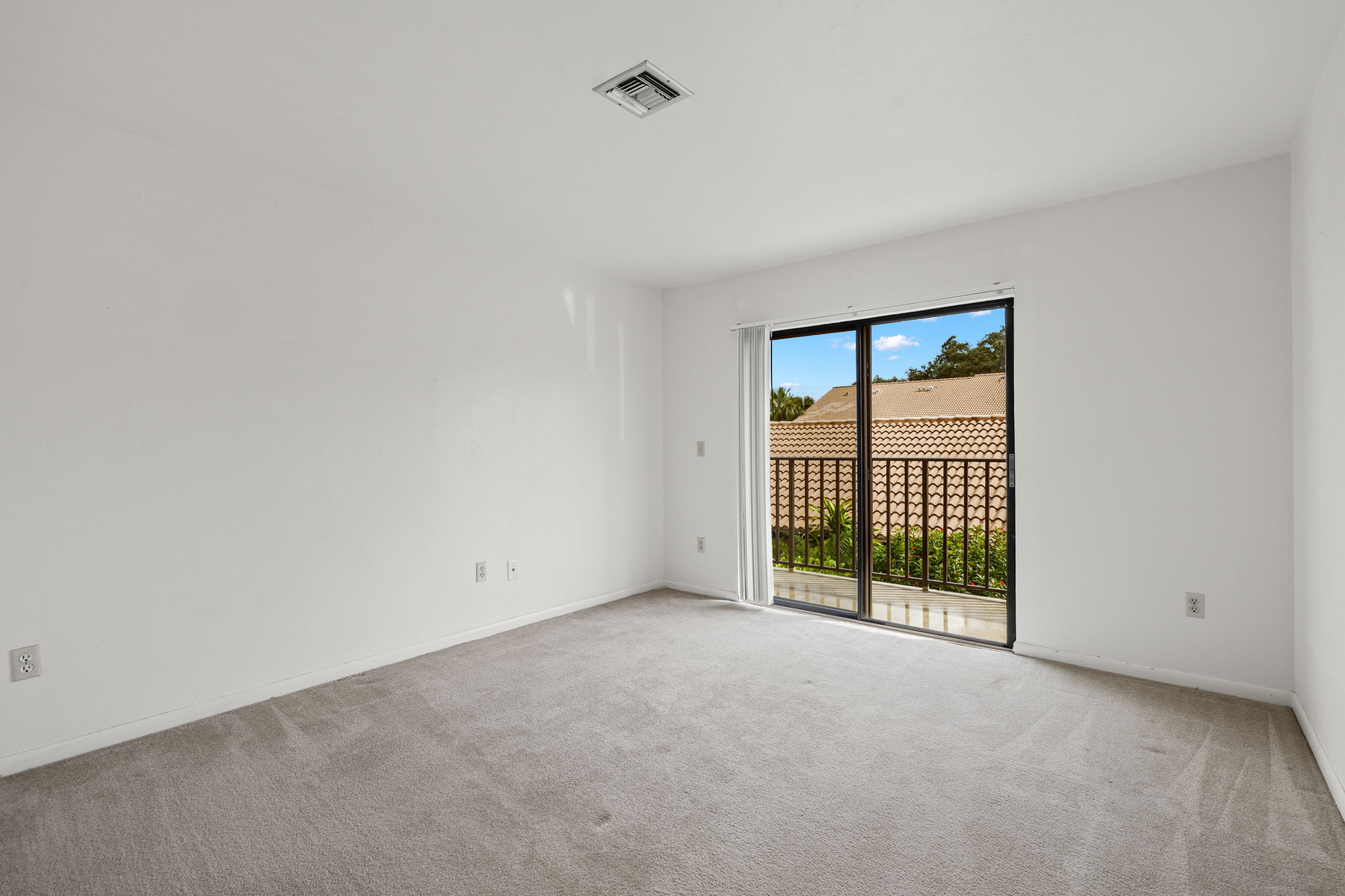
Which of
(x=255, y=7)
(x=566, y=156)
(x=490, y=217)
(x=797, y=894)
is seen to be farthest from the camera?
(x=490, y=217)

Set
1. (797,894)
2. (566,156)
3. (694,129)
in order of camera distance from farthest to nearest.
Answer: (566,156), (694,129), (797,894)

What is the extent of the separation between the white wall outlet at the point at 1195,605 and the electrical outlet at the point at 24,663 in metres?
4.90

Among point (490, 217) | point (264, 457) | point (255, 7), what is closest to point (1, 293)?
point (264, 457)

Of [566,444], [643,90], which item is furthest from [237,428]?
[643,90]

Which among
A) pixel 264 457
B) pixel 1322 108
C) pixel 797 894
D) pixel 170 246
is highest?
pixel 1322 108

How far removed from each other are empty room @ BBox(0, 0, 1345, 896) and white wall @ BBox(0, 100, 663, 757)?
0.02 m

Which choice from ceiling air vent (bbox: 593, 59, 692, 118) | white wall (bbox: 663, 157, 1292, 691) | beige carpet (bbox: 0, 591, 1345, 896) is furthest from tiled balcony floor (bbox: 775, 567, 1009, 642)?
ceiling air vent (bbox: 593, 59, 692, 118)

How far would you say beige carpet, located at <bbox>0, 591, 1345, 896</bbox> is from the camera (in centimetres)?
178

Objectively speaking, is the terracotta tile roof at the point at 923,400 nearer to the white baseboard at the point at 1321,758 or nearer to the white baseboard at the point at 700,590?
the white baseboard at the point at 700,590

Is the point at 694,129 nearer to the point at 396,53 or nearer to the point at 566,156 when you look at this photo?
the point at 566,156

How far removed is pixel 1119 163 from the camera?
2.91 meters

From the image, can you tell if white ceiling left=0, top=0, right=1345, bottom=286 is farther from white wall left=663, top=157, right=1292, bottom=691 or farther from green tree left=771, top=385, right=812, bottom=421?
green tree left=771, top=385, right=812, bottom=421

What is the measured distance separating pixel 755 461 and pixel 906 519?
138cm

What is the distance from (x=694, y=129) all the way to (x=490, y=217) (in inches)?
59.4
